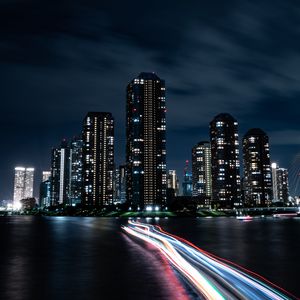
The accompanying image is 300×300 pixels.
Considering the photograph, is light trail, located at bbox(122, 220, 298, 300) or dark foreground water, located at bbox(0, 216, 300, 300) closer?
light trail, located at bbox(122, 220, 298, 300)

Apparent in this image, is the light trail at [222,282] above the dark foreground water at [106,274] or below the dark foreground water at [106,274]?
above

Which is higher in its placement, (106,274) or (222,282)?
(222,282)

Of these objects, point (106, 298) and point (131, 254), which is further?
point (131, 254)

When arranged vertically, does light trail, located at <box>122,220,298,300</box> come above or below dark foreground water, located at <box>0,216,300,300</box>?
above

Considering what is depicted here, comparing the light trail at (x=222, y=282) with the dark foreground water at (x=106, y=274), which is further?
→ the dark foreground water at (x=106, y=274)

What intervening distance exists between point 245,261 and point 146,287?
10874 mm

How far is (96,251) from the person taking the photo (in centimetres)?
3253

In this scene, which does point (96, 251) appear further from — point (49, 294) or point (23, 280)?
point (49, 294)

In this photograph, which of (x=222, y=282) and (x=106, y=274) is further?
(x=106, y=274)

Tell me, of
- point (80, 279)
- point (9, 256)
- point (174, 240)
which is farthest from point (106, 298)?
point (174, 240)

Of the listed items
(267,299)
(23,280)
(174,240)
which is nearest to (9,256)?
(23,280)

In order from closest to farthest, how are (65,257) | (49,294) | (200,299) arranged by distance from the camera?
(200,299) < (49,294) < (65,257)

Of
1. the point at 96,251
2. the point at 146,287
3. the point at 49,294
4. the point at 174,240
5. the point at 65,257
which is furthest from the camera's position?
the point at 174,240

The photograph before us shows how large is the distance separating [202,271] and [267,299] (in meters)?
6.19
